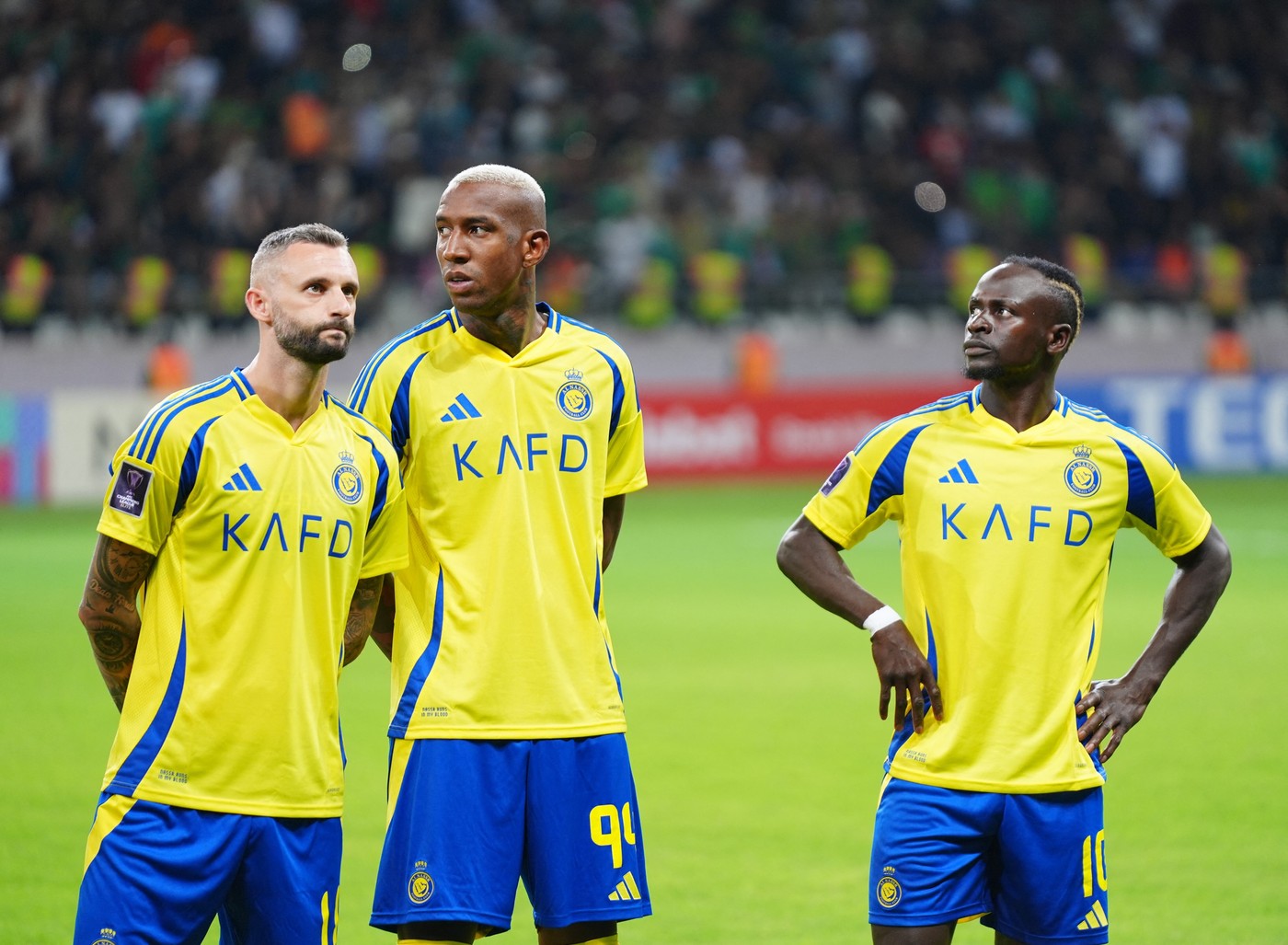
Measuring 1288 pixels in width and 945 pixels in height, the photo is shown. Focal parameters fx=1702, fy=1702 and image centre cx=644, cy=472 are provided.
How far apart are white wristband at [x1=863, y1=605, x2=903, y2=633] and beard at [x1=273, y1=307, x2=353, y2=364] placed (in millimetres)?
1481

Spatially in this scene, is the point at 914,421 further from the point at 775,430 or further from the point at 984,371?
the point at 775,430

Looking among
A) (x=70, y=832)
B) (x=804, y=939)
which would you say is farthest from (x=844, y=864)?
(x=70, y=832)

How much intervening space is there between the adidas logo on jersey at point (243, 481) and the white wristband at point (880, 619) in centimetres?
154

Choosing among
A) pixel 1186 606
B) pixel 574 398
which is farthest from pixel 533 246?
pixel 1186 606

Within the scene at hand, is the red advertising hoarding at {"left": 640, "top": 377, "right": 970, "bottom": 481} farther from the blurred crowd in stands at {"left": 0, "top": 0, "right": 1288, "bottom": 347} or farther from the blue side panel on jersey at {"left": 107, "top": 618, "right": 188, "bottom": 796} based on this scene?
the blue side panel on jersey at {"left": 107, "top": 618, "right": 188, "bottom": 796}

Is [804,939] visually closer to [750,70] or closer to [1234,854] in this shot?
[1234,854]

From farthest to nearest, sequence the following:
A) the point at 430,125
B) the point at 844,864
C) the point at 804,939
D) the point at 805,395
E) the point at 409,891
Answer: the point at 430,125
the point at 805,395
the point at 844,864
the point at 804,939
the point at 409,891

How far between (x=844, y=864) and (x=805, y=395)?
1619 cm

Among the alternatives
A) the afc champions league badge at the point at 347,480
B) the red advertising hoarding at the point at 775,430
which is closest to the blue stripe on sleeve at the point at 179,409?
the afc champions league badge at the point at 347,480

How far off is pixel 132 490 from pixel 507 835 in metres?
1.24

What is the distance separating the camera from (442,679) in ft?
13.8

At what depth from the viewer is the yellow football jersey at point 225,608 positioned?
3.82 m

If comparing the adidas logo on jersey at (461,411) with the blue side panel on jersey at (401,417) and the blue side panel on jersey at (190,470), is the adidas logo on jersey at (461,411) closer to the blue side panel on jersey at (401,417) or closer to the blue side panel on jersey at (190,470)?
the blue side panel on jersey at (401,417)

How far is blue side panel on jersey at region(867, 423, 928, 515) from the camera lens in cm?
442
